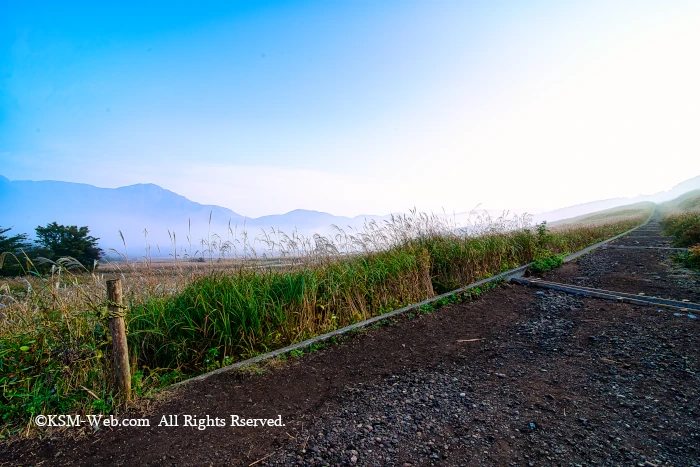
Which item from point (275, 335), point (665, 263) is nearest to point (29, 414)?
point (275, 335)

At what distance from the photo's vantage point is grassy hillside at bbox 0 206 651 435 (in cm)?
251

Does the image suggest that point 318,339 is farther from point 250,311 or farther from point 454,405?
point 454,405

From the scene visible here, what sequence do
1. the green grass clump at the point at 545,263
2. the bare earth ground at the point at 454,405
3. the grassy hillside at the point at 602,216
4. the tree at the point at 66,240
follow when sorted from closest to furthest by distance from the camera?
the bare earth ground at the point at 454,405 < the green grass clump at the point at 545,263 < the tree at the point at 66,240 < the grassy hillside at the point at 602,216

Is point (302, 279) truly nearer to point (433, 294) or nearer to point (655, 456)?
point (433, 294)

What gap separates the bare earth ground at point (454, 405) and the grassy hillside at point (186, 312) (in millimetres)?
411

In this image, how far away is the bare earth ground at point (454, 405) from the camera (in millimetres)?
1966

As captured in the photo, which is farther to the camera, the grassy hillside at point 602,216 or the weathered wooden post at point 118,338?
the grassy hillside at point 602,216

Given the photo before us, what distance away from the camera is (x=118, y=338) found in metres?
2.58

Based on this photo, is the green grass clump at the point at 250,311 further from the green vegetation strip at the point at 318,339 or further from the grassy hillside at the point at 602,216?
the grassy hillside at the point at 602,216

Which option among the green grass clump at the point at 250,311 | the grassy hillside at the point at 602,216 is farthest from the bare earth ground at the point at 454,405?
the grassy hillside at the point at 602,216

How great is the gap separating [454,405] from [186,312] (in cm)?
275

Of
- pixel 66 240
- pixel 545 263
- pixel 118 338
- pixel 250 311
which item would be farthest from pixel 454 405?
pixel 66 240

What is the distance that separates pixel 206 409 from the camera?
8.25 ft

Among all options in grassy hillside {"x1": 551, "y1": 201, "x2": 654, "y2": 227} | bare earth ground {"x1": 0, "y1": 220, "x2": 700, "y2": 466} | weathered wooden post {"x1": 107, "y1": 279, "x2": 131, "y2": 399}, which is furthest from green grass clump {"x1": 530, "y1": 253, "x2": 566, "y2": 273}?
grassy hillside {"x1": 551, "y1": 201, "x2": 654, "y2": 227}
